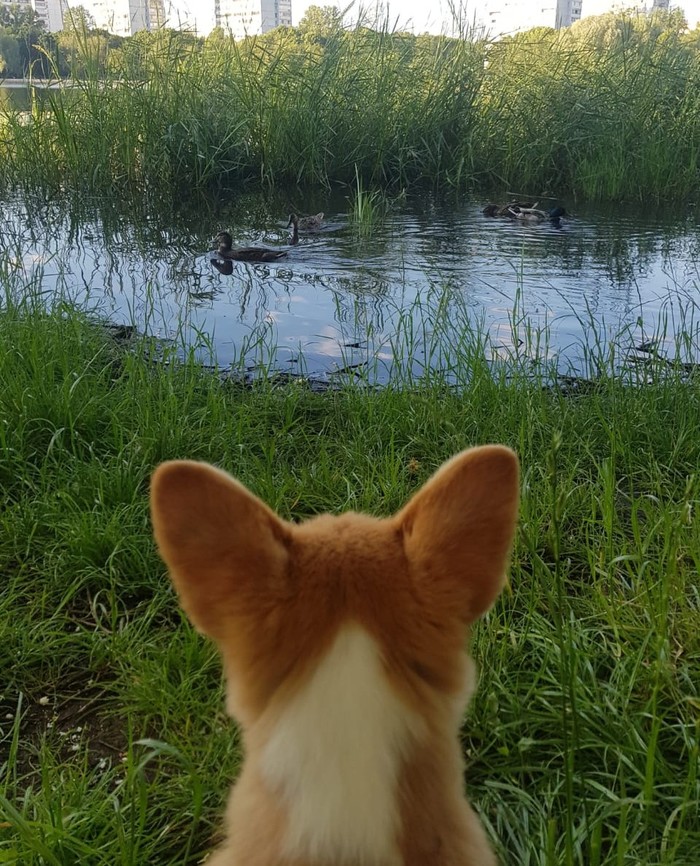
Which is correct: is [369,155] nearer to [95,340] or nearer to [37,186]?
Answer: [37,186]

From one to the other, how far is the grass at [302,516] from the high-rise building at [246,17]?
30.2 ft

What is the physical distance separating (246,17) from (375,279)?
767 centimetres

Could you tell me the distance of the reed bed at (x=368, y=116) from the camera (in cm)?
1051

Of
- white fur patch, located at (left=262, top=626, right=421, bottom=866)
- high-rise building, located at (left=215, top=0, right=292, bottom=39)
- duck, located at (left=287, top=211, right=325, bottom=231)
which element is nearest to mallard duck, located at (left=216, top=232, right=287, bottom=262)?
duck, located at (left=287, top=211, right=325, bottom=231)

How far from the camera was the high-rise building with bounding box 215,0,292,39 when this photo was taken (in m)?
12.1

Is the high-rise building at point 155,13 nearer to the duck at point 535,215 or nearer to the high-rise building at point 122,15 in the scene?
the high-rise building at point 122,15

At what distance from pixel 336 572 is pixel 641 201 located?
1205 centimetres

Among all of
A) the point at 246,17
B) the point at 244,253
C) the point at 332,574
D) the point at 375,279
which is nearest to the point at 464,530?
the point at 332,574

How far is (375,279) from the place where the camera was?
7758 mm

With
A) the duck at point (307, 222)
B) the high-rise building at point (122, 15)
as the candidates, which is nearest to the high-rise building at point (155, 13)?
the high-rise building at point (122, 15)

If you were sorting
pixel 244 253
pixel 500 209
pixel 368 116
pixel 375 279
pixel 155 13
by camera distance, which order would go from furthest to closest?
pixel 368 116
pixel 155 13
pixel 500 209
pixel 244 253
pixel 375 279

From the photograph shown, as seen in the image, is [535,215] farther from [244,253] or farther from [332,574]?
[332,574]

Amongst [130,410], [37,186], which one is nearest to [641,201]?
[37,186]

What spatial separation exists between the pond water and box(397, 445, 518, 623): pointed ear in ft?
11.9
